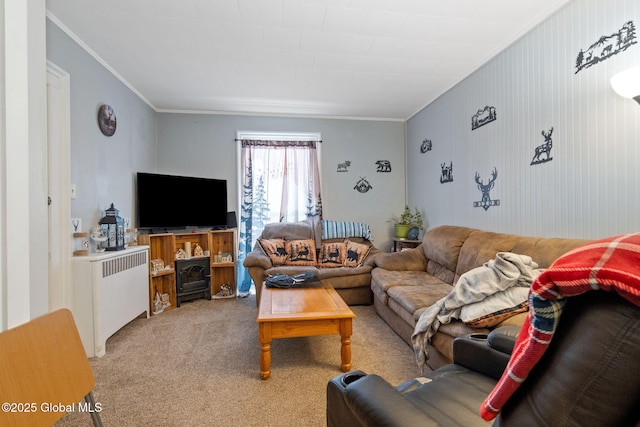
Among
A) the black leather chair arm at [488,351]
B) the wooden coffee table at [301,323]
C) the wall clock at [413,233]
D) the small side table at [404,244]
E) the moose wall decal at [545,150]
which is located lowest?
the wooden coffee table at [301,323]

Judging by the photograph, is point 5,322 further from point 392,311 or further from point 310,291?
point 392,311

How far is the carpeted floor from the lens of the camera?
5.25 feet

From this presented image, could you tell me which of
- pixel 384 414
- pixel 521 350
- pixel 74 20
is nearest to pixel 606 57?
pixel 521 350

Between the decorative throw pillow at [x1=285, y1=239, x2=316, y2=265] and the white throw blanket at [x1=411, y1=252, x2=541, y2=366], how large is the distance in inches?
81.8

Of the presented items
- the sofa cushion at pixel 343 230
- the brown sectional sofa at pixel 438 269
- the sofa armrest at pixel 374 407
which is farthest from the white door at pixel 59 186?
the sofa cushion at pixel 343 230

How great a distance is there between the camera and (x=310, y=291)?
263 cm

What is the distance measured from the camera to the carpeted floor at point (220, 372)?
160cm

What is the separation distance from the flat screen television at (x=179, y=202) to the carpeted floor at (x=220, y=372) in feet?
3.96

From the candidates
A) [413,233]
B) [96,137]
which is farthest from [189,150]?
[413,233]

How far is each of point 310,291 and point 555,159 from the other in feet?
7.20

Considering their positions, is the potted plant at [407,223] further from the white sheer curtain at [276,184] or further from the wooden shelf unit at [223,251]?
the wooden shelf unit at [223,251]

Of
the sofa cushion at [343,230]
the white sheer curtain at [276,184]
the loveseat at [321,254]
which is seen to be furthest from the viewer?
the white sheer curtain at [276,184]

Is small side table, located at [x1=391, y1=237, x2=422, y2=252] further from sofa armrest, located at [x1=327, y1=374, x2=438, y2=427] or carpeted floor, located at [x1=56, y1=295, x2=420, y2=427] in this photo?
sofa armrest, located at [x1=327, y1=374, x2=438, y2=427]

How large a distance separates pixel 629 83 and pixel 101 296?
12.2ft
